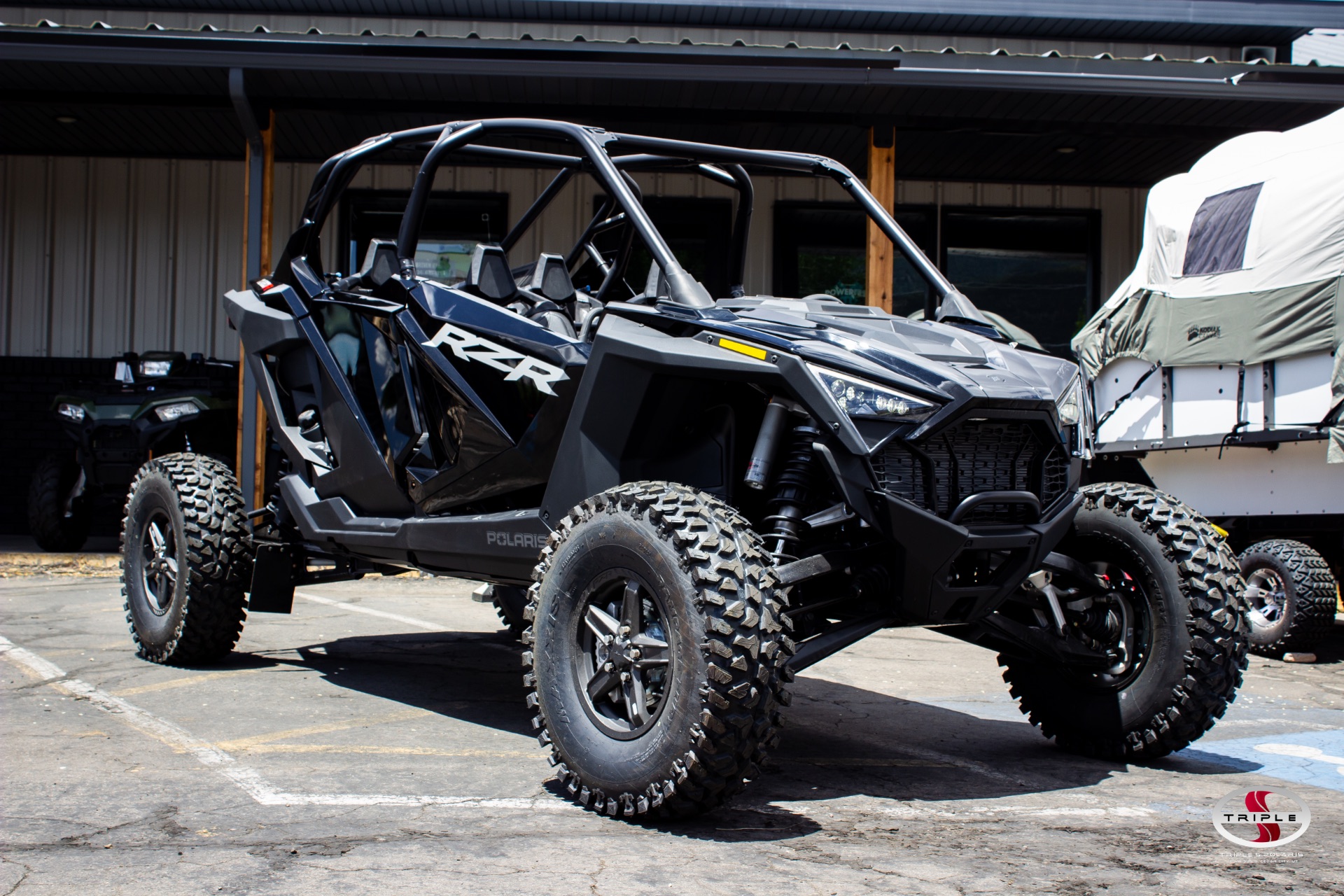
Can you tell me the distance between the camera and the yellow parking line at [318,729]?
420 cm

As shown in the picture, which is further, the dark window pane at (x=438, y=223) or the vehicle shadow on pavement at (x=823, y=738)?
the dark window pane at (x=438, y=223)

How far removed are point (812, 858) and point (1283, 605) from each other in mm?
5554

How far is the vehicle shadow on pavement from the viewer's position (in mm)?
3715

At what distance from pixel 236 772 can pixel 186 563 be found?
2.08 m

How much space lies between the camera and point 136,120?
40.9 feet

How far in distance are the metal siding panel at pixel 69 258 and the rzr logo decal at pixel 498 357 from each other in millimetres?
11279

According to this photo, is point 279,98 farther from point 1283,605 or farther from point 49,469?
point 1283,605

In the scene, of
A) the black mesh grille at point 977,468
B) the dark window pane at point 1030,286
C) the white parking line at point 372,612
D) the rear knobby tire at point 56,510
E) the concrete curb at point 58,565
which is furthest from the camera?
the dark window pane at point 1030,286

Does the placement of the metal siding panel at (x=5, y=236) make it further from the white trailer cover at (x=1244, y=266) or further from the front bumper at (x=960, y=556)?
the front bumper at (x=960, y=556)

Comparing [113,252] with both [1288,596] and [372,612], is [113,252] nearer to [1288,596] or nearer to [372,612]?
[372,612]

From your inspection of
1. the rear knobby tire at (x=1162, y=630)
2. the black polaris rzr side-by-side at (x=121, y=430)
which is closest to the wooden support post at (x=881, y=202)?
the rear knobby tire at (x=1162, y=630)

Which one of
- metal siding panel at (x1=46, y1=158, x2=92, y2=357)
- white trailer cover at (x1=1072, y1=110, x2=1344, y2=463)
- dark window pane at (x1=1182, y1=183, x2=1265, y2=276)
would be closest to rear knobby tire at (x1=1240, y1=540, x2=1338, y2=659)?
white trailer cover at (x1=1072, y1=110, x2=1344, y2=463)

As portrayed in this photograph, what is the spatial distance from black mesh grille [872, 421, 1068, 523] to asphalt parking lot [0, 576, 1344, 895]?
886mm

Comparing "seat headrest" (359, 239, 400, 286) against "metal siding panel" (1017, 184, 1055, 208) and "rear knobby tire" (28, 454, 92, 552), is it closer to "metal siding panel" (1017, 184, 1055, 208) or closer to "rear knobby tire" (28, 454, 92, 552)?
"rear knobby tire" (28, 454, 92, 552)
